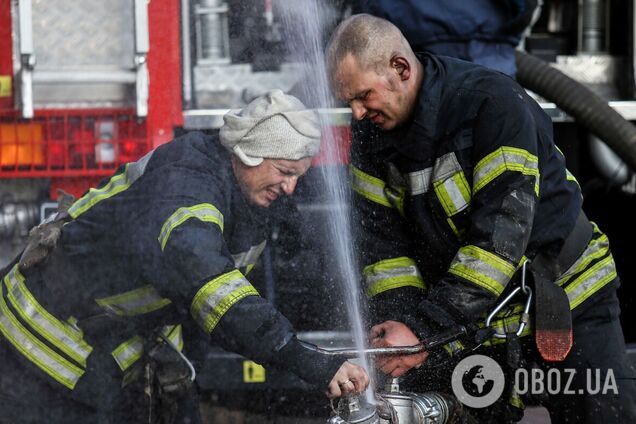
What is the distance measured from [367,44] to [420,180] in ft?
1.28

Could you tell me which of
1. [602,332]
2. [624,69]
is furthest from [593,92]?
[602,332]

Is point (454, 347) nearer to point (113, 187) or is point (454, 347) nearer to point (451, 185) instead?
point (451, 185)

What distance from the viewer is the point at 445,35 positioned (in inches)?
161

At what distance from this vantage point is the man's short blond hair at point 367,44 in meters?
2.87

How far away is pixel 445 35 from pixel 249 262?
127 centimetres

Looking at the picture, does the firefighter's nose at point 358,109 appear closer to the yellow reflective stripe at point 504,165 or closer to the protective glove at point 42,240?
the yellow reflective stripe at point 504,165

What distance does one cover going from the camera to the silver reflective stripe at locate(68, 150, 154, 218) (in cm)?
314

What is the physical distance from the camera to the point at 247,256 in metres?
3.30

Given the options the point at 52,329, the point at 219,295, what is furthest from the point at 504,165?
the point at 52,329


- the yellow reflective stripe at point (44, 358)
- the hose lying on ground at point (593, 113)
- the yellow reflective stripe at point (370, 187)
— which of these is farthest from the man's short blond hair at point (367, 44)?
the hose lying on ground at point (593, 113)

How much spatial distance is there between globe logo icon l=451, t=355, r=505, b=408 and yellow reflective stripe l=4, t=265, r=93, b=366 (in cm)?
103

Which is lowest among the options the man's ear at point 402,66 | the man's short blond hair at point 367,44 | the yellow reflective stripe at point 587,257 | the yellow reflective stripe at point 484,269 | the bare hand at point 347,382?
the bare hand at point 347,382

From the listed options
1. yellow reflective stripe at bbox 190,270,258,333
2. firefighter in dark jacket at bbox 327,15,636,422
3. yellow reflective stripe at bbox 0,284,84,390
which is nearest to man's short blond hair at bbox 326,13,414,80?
firefighter in dark jacket at bbox 327,15,636,422

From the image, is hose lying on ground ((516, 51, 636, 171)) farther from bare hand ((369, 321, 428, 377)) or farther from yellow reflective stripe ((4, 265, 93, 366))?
yellow reflective stripe ((4, 265, 93, 366))
